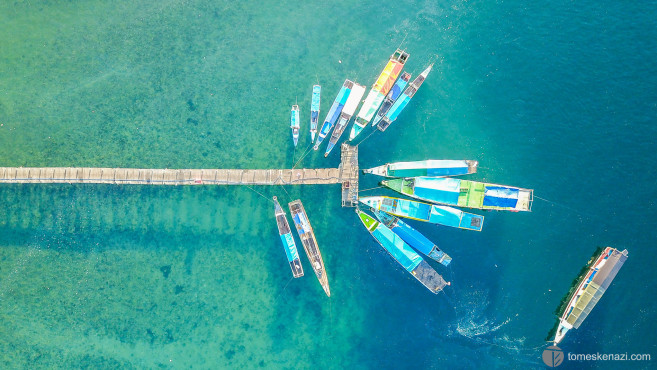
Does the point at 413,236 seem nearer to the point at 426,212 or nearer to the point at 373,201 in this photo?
the point at 426,212

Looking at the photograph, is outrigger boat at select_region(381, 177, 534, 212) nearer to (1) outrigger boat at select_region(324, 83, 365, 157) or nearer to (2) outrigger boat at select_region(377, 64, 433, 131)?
(2) outrigger boat at select_region(377, 64, 433, 131)

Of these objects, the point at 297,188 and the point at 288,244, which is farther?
the point at 297,188

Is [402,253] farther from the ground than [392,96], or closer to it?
closer to it

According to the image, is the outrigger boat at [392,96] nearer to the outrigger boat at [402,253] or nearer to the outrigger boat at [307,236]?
the outrigger boat at [402,253]

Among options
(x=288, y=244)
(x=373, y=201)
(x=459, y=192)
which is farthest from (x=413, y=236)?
(x=288, y=244)

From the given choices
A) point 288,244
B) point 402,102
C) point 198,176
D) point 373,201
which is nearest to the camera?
point 198,176

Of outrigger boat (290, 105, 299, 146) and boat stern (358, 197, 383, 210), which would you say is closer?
boat stern (358, 197, 383, 210)

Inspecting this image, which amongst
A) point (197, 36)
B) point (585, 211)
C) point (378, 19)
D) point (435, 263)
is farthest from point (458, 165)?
point (197, 36)

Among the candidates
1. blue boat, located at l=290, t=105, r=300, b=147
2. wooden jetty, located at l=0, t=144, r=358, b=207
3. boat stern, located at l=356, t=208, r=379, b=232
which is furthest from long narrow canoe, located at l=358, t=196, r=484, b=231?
blue boat, located at l=290, t=105, r=300, b=147
